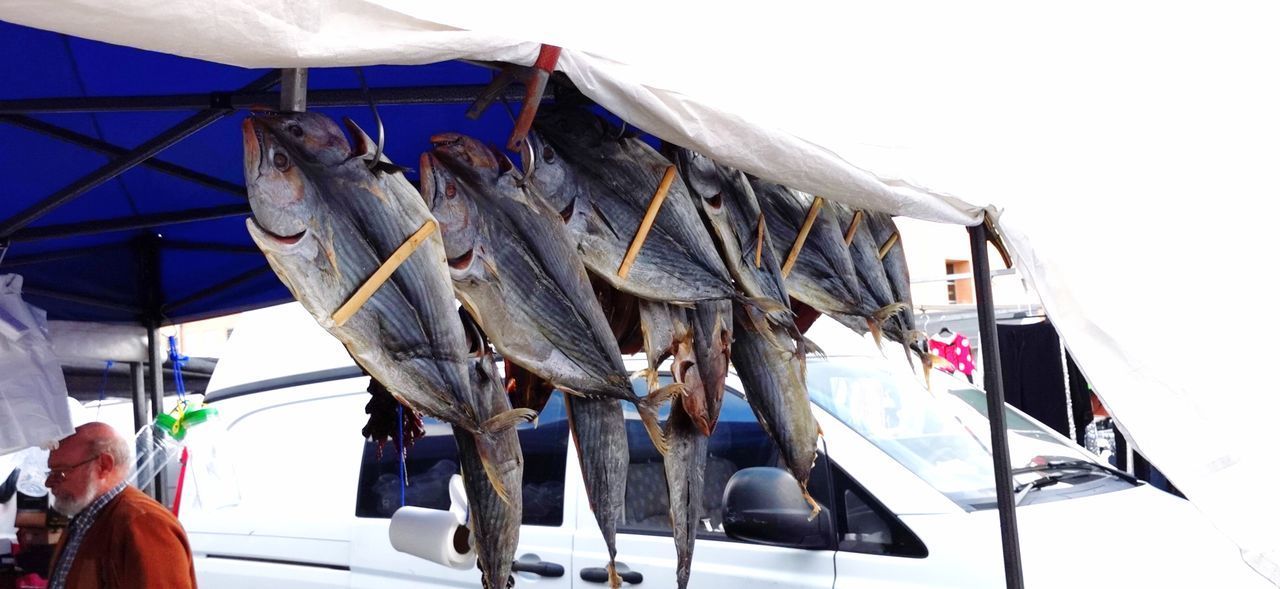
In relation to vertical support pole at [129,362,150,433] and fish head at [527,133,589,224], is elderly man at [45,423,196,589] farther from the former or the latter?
fish head at [527,133,589,224]

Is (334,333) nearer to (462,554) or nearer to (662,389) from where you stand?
(662,389)

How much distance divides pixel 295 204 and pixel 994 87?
4.52 feet

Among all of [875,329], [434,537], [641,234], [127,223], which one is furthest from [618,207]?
[127,223]

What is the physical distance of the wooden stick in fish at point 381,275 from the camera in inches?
56.1

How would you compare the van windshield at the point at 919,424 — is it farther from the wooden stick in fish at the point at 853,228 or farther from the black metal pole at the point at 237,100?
the black metal pole at the point at 237,100

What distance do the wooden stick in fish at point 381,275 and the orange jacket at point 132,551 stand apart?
75.9 inches

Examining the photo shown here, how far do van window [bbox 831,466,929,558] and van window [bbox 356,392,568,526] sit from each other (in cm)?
110

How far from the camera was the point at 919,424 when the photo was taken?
12.3ft

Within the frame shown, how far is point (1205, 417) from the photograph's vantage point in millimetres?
1977

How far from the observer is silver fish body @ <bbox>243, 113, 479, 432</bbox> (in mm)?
1412

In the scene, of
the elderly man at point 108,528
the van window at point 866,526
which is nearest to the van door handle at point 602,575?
the van window at point 866,526

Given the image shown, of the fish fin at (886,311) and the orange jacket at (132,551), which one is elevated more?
the fish fin at (886,311)

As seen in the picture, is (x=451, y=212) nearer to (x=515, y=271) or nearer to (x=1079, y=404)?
(x=515, y=271)

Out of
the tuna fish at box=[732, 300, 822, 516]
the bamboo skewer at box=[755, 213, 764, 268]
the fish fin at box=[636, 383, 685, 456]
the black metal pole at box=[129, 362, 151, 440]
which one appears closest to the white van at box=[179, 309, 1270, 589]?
the black metal pole at box=[129, 362, 151, 440]
